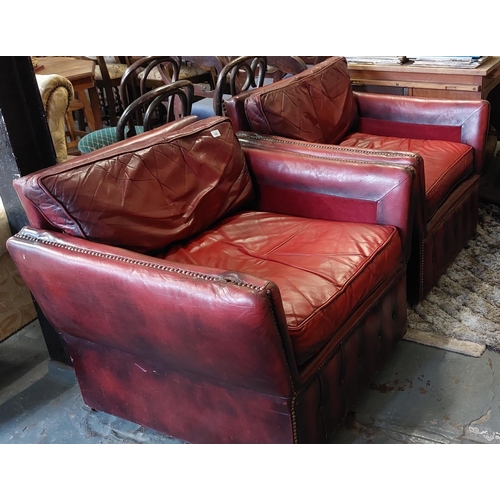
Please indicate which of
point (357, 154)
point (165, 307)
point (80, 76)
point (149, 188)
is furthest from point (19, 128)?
point (80, 76)

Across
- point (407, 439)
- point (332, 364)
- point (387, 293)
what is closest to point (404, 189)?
point (387, 293)

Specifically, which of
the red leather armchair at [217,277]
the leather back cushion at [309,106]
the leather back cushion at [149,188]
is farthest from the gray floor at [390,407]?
the leather back cushion at [309,106]

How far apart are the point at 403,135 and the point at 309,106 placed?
1.79ft

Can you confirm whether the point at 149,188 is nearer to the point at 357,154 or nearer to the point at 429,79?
the point at 357,154

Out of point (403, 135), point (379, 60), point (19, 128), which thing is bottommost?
point (403, 135)

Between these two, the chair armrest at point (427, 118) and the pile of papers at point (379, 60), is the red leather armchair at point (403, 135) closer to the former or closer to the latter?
the chair armrest at point (427, 118)

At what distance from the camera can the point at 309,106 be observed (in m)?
2.45

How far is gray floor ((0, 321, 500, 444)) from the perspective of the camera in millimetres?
1700

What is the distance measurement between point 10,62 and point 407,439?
1554mm

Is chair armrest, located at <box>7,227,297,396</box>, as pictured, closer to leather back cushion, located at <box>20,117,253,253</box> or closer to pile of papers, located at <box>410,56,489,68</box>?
leather back cushion, located at <box>20,117,253,253</box>

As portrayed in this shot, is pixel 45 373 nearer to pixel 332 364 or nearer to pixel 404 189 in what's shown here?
pixel 332 364

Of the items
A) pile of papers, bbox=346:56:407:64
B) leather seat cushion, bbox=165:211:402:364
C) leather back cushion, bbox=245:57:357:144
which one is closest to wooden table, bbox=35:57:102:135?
pile of papers, bbox=346:56:407:64

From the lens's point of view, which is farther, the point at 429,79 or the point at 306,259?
the point at 429,79

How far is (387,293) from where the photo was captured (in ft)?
6.06
